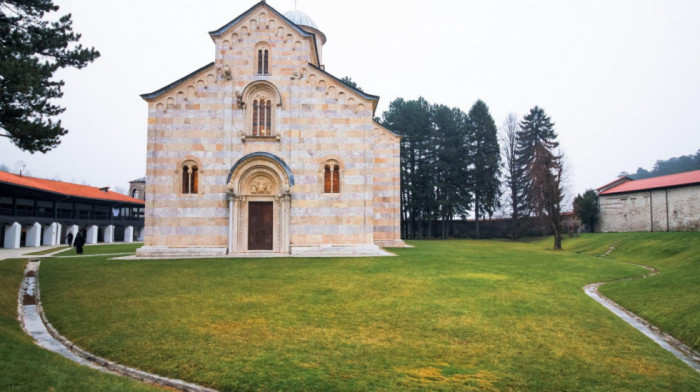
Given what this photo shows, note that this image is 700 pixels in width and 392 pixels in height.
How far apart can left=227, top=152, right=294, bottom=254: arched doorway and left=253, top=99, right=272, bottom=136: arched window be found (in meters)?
1.76

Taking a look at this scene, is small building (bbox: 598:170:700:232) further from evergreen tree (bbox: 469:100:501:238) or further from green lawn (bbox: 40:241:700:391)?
green lawn (bbox: 40:241:700:391)

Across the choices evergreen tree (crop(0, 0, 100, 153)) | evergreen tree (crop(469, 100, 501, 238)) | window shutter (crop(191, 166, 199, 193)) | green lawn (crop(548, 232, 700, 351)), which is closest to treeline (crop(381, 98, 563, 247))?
evergreen tree (crop(469, 100, 501, 238))

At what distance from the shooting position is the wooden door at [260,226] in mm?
26984

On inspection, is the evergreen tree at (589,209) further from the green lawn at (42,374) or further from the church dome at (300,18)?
the green lawn at (42,374)

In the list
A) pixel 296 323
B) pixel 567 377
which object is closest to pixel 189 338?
pixel 296 323

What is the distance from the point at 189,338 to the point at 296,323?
276 cm

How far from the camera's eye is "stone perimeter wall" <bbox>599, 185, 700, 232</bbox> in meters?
33.5

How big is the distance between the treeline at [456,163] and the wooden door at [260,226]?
34057 mm

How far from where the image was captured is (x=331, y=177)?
27.2 m

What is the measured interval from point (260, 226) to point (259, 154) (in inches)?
178

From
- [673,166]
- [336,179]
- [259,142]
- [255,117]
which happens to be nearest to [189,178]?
[259,142]

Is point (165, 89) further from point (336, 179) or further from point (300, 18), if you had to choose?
point (300, 18)

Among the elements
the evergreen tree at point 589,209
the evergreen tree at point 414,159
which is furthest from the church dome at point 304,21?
the evergreen tree at point 589,209

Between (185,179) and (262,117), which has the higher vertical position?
(262,117)
